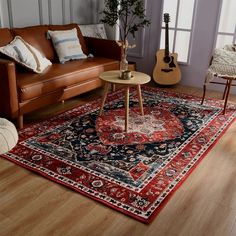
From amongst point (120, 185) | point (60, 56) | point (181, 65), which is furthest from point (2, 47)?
point (181, 65)

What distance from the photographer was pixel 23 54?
9.12ft

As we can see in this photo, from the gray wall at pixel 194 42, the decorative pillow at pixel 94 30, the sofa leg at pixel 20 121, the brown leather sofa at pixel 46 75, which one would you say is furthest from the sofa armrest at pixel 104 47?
the sofa leg at pixel 20 121

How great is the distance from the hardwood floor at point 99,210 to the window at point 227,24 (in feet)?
7.33

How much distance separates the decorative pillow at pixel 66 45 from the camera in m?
3.36

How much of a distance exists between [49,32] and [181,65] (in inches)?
72.4

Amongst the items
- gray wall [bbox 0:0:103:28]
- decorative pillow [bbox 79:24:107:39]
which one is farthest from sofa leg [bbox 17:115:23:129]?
decorative pillow [bbox 79:24:107:39]

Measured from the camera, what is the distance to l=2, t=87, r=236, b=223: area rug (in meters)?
1.90

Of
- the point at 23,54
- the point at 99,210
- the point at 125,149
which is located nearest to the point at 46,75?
the point at 23,54

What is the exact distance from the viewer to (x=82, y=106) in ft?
10.7

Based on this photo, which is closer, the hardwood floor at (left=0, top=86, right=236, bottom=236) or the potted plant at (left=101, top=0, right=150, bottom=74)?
the hardwood floor at (left=0, top=86, right=236, bottom=236)

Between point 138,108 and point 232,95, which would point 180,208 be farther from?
point 232,95

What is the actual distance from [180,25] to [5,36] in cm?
226

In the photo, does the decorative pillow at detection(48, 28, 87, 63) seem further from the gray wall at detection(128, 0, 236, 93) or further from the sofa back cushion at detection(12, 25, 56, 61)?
the gray wall at detection(128, 0, 236, 93)

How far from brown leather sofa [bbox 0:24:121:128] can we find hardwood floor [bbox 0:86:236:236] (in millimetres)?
634
